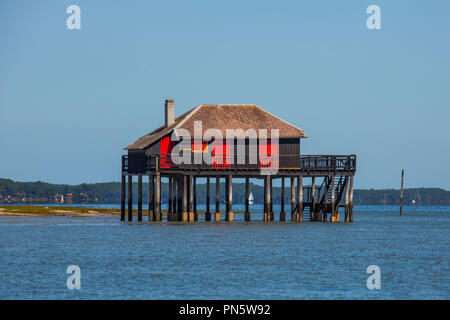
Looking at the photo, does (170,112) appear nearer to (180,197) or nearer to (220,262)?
(180,197)

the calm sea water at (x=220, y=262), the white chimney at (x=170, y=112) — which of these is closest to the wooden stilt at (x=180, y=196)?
the calm sea water at (x=220, y=262)

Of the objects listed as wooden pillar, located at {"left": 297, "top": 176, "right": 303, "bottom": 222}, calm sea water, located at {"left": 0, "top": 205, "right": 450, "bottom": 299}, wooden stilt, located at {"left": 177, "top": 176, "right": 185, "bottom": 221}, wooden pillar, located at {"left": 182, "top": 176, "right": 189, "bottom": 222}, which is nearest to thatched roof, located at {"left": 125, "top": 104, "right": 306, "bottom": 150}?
wooden pillar, located at {"left": 297, "top": 176, "right": 303, "bottom": 222}

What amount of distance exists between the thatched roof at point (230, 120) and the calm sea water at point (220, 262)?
6758mm

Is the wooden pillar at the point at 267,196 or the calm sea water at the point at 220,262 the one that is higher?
the wooden pillar at the point at 267,196

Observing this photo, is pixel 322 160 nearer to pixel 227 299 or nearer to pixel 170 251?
pixel 170 251

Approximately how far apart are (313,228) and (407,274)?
28.3 meters

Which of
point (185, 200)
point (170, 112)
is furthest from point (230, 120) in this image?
point (185, 200)

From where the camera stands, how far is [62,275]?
34.3 metres

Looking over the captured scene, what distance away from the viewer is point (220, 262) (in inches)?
1569

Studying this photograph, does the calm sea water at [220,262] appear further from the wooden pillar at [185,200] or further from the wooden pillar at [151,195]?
the wooden pillar at [151,195]

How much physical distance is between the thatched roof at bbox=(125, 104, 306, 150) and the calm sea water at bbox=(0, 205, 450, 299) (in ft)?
22.2

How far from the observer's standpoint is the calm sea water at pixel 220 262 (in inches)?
1189
